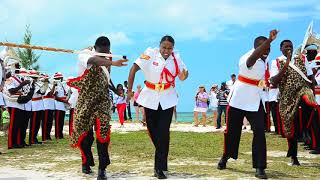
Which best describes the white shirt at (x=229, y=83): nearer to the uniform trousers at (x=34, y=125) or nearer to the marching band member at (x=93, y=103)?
the uniform trousers at (x=34, y=125)

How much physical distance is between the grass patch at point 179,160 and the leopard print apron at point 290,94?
74 cm

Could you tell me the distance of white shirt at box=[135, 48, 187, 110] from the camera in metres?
7.97

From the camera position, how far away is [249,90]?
313 inches

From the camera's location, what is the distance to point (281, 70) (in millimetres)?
8555

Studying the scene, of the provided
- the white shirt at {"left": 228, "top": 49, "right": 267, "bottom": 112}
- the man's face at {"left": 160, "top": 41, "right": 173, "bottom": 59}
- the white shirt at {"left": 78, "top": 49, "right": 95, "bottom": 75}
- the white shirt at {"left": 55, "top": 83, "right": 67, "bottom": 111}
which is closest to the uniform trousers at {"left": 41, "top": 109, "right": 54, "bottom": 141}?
the white shirt at {"left": 55, "top": 83, "right": 67, "bottom": 111}

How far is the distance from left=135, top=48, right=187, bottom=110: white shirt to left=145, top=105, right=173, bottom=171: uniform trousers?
0.11 meters

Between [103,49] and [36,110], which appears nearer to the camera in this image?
[103,49]

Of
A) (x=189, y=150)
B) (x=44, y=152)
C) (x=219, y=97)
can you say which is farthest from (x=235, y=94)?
(x=219, y=97)

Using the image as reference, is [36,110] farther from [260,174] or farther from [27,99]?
[260,174]

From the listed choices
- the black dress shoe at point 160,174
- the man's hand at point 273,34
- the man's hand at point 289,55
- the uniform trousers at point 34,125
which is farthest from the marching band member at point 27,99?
the man's hand at point 273,34

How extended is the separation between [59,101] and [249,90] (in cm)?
929

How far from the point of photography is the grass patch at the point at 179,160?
820 cm

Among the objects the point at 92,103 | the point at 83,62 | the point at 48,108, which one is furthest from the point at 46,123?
the point at 83,62

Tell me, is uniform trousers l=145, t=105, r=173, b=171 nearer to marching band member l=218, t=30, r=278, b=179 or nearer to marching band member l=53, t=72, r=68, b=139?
marching band member l=218, t=30, r=278, b=179
